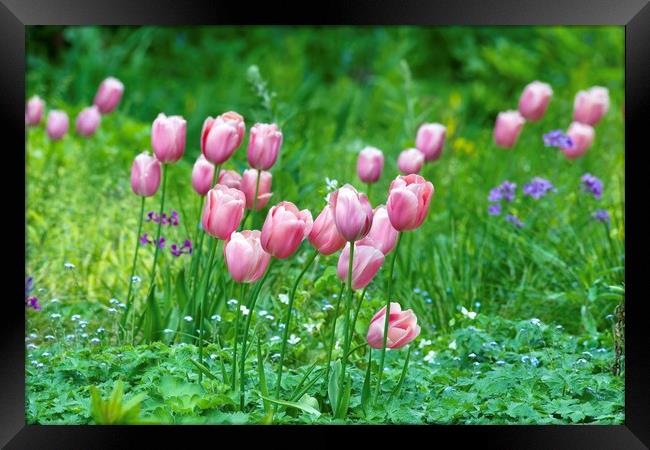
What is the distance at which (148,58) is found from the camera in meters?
6.48

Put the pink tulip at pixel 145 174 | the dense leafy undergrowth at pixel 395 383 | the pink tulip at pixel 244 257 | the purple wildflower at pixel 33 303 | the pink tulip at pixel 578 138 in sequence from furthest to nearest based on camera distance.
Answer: the pink tulip at pixel 578 138 → the purple wildflower at pixel 33 303 → the pink tulip at pixel 145 174 → the dense leafy undergrowth at pixel 395 383 → the pink tulip at pixel 244 257

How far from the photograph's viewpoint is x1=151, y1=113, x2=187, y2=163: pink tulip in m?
2.68

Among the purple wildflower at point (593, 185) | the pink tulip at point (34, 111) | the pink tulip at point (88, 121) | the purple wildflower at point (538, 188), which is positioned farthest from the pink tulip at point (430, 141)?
the pink tulip at point (34, 111)

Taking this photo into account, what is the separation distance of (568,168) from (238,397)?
223cm

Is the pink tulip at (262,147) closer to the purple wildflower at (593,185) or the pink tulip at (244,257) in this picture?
the pink tulip at (244,257)

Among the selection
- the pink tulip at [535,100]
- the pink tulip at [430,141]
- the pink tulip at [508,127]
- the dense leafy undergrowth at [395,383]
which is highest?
the pink tulip at [535,100]

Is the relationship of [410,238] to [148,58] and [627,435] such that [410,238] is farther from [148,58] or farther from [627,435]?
[148,58]

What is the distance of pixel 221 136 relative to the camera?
8.43 ft

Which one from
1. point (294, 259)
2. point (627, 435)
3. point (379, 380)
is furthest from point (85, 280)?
point (627, 435)

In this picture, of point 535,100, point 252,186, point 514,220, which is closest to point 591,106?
point 535,100

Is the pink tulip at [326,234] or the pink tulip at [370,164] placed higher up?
the pink tulip at [370,164]

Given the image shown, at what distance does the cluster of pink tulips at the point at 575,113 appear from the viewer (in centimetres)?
412

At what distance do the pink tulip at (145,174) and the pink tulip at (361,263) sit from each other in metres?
0.68

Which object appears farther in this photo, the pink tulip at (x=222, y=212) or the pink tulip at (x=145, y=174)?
the pink tulip at (x=145, y=174)
